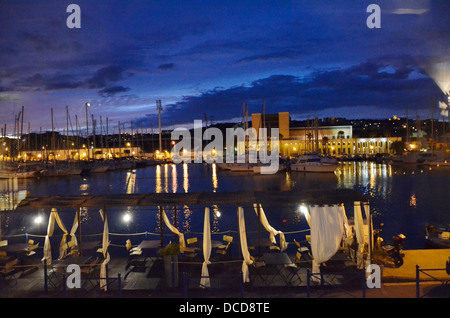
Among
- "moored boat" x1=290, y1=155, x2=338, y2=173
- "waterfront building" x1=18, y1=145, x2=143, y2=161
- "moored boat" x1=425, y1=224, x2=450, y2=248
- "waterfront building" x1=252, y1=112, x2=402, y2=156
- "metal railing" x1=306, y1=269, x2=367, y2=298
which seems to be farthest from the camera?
"waterfront building" x1=252, y1=112, x2=402, y2=156

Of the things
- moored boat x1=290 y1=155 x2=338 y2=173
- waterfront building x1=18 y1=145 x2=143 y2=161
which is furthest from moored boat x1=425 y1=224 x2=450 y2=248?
waterfront building x1=18 y1=145 x2=143 y2=161

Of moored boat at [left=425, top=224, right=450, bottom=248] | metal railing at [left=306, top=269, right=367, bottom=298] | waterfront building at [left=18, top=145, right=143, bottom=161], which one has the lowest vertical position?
moored boat at [left=425, top=224, right=450, bottom=248]

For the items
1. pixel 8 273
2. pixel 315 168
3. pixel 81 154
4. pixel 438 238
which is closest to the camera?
pixel 8 273

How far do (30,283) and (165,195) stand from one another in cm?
384

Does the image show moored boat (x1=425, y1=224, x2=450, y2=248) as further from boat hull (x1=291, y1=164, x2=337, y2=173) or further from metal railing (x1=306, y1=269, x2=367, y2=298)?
boat hull (x1=291, y1=164, x2=337, y2=173)

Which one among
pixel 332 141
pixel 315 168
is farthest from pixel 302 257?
pixel 332 141

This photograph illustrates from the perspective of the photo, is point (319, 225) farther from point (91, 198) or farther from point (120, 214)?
point (120, 214)

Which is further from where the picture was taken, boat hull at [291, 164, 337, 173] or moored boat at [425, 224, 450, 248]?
boat hull at [291, 164, 337, 173]

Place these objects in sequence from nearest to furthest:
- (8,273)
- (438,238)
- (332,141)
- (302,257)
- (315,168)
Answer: (8,273) → (302,257) → (438,238) → (315,168) → (332,141)

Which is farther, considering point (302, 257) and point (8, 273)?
point (302, 257)

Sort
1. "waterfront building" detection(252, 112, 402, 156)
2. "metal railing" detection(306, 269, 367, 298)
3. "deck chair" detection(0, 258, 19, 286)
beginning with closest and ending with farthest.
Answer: "metal railing" detection(306, 269, 367, 298), "deck chair" detection(0, 258, 19, 286), "waterfront building" detection(252, 112, 402, 156)

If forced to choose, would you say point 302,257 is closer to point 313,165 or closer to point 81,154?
point 313,165
